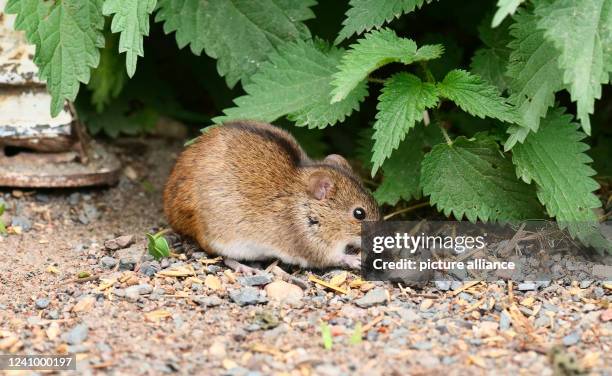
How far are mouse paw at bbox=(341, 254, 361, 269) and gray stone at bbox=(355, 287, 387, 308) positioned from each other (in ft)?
1.47

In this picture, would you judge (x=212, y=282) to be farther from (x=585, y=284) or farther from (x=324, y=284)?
(x=585, y=284)

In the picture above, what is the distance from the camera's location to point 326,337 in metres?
4.32

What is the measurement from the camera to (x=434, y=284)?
5105 mm

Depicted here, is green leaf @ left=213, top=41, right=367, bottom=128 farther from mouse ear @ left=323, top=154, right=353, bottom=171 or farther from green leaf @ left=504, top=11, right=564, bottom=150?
green leaf @ left=504, top=11, right=564, bottom=150

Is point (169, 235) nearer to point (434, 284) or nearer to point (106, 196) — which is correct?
point (106, 196)

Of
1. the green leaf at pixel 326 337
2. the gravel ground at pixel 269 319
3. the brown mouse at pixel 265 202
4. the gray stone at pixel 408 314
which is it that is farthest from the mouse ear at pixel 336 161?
the green leaf at pixel 326 337

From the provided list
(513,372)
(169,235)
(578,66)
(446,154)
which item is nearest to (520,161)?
(446,154)

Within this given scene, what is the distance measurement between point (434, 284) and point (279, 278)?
0.90 metres

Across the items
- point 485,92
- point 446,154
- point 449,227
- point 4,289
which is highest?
point 485,92

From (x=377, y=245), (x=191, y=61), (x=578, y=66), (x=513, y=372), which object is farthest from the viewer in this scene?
(x=191, y=61)

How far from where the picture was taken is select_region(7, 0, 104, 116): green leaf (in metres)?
5.35

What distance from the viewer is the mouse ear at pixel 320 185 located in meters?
Answer: 5.42

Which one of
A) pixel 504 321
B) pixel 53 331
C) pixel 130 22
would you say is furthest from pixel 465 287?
pixel 130 22

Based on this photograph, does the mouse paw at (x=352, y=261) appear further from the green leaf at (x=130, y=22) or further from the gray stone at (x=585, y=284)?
the green leaf at (x=130, y=22)
